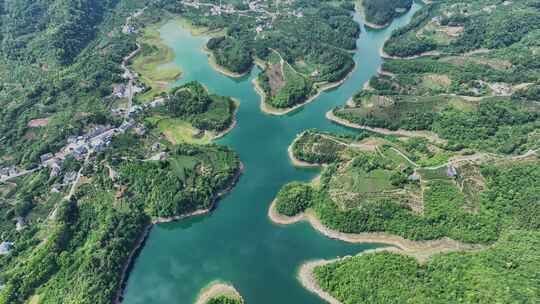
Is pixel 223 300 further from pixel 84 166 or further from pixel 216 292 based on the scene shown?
pixel 84 166

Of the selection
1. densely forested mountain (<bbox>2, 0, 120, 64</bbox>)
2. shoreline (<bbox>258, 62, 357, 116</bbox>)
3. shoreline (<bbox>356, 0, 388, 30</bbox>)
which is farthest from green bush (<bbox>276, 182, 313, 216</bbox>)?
shoreline (<bbox>356, 0, 388, 30</bbox>)

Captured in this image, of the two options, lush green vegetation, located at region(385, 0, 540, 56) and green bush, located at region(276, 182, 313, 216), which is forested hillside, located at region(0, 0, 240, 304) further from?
lush green vegetation, located at region(385, 0, 540, 56)

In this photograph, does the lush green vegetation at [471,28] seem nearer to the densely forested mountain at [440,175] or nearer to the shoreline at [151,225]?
the densely forested mountain at [440,175]

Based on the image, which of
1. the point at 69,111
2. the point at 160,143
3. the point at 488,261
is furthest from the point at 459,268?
the point at 69,111

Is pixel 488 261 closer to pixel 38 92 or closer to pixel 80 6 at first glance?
pixel 38 92

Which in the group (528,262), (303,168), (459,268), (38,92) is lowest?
(38,92)

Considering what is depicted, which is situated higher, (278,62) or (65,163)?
(278,62)

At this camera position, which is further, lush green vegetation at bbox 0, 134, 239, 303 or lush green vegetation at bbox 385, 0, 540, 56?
lush green vegetation at bbox 385, 0, 540, 56
